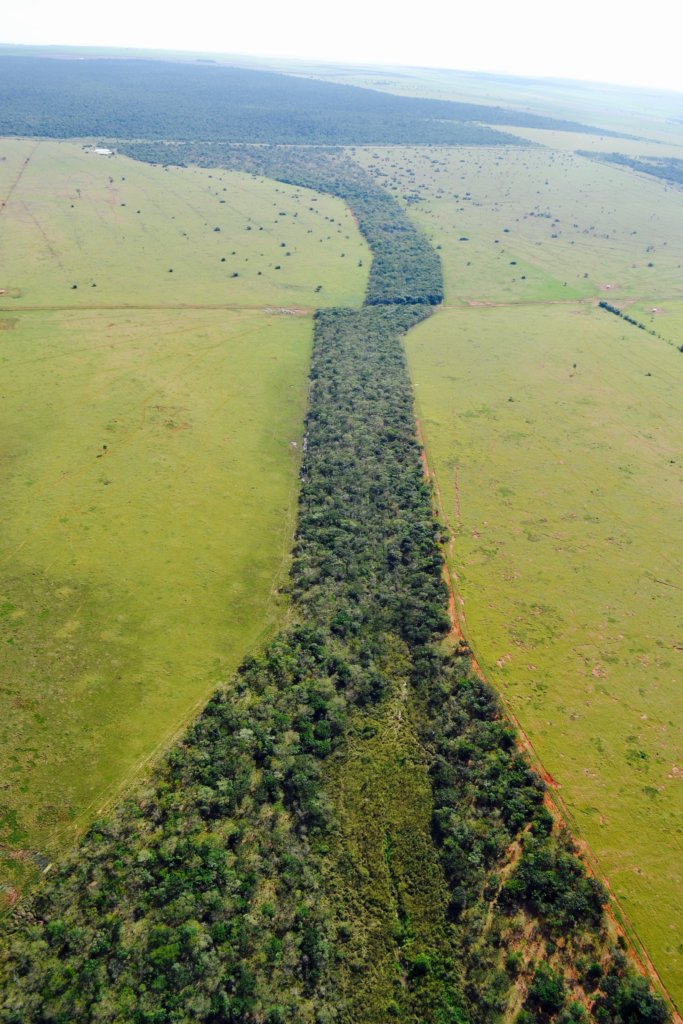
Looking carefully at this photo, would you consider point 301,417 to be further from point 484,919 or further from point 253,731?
point 484,919

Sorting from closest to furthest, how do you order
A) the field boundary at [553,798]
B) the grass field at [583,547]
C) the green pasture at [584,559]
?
the field boundary at [553,798]
the green pasture at [584,559]
the grass field at [583,547]

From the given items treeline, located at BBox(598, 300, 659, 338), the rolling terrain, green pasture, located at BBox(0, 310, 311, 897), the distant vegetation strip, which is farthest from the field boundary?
treeline, located at BBox(598, 300, 659, 338)

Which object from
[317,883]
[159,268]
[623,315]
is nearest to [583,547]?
[317,883]

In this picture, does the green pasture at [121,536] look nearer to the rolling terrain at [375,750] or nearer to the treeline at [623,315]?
the rolling terrain at [375,750]

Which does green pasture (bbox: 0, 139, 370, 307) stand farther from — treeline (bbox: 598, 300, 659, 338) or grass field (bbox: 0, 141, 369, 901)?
treeline (bbox: 598, 300, 659, 338)

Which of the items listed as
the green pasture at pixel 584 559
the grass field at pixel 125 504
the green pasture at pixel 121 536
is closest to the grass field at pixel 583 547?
the green pasture at pixel 584 559

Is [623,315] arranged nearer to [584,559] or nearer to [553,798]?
[584,559]
